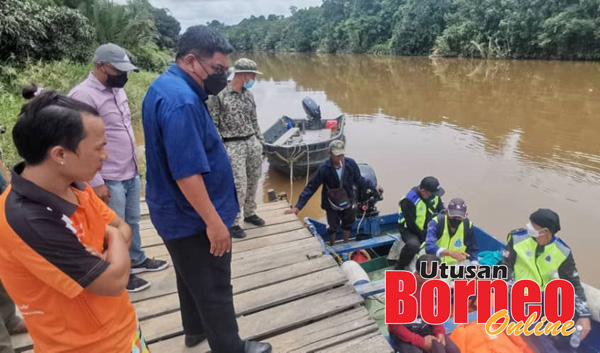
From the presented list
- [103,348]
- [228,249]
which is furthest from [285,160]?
[103,348]

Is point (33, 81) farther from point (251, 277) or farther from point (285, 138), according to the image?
point (251, 277)

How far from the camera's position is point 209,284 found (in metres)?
1.77

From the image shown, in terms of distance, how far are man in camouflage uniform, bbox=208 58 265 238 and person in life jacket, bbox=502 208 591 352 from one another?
2.43 m

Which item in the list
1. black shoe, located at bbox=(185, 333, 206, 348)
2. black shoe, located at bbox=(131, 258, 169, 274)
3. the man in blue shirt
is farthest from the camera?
black shoe, located at bbox=(131, 258, 169, 274)

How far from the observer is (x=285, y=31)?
6425 centimetres

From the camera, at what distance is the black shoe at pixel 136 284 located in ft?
8.72

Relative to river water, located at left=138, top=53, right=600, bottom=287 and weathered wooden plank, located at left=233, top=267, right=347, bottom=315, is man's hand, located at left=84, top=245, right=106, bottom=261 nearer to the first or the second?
weathered wooden plank, located at left=233, top=267, right=347, bottom=315

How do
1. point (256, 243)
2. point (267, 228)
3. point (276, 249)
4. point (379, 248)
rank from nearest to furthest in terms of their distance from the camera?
point (276, 249) → point (256, 243) → point (267, 228) → point (379, 248)

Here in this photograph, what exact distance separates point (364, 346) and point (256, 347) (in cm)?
66

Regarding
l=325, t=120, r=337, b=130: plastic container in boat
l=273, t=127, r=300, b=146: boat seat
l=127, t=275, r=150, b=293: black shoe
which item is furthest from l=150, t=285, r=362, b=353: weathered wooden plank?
l=325, t=120, r=337, b=130: plastic container in boat

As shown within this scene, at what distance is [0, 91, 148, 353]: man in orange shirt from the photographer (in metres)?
1.03

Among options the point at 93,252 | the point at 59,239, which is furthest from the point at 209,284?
the point at 59,239

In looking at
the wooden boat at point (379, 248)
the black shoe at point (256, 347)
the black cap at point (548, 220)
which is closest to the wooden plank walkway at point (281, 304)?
the black shoe at point (256, 347)

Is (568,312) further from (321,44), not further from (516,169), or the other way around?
(321,44)
